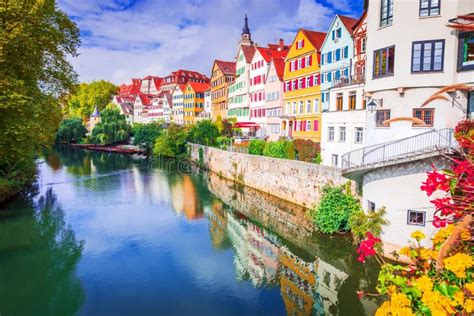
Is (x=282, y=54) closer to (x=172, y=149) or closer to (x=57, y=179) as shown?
(x=172, y=149)

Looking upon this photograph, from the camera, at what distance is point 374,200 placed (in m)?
14.5

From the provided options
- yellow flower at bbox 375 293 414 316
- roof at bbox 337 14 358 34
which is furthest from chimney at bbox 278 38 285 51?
yellow flower at bbox 375 293 414 316

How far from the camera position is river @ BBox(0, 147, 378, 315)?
39.0ft

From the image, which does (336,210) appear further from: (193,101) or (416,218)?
(193,101)

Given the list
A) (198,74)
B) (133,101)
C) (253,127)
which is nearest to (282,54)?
(253,127)

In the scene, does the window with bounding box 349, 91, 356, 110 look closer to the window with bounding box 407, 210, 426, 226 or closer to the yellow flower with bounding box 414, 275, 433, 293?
the window with bounding box 407, 210, 426, 226

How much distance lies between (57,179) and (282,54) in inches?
1111

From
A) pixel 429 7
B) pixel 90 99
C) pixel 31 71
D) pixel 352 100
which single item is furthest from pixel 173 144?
pixel 90 99

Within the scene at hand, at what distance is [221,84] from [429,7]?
44571 millimetres

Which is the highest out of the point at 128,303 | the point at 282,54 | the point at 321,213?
the point at 282,54

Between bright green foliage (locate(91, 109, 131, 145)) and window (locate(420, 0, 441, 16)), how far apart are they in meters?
63.8

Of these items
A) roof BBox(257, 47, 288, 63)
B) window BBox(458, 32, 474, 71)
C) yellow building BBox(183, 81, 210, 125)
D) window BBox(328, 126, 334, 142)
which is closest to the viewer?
window BBox(458, 32, 474, 71)

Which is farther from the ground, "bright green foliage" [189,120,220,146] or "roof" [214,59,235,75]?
"roof" [214,59,235,75]

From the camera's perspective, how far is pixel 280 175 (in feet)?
82.7
